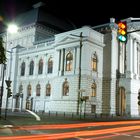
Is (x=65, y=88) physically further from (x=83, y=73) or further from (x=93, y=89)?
(x=93, y=89)

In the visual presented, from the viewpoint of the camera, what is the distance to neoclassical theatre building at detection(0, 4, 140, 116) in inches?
2216

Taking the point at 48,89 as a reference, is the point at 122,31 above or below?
below

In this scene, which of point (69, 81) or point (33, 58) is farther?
point (33, 58)

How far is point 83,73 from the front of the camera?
55250mm

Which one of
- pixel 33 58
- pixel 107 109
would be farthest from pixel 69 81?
pixel 33 58

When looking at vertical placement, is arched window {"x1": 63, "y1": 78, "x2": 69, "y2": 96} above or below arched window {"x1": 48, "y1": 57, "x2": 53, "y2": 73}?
below

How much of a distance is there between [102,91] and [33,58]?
1868cm

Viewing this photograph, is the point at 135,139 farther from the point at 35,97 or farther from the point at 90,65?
the point at 35,97

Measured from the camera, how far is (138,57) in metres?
66.6

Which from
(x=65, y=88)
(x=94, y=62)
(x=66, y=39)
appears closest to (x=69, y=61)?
(x=66, y=39)

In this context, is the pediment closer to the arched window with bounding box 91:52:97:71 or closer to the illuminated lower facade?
the illuminated lower facade

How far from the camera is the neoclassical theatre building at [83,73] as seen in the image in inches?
2216

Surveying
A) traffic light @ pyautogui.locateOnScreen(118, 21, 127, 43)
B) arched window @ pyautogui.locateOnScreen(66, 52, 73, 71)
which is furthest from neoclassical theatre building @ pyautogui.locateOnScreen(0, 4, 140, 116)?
traffic light @ pyautogui.locateOnScreen(118, 21, 127, 43)

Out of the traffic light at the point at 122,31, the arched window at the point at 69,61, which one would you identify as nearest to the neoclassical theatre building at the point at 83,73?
the arched window at the point at 69,61
